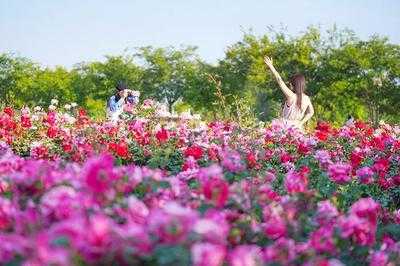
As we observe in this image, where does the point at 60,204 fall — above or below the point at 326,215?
above

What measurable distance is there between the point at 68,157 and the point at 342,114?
41899 millimetres

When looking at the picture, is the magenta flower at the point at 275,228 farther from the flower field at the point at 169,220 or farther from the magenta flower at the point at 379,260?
the magenta flower at the point at 379,260

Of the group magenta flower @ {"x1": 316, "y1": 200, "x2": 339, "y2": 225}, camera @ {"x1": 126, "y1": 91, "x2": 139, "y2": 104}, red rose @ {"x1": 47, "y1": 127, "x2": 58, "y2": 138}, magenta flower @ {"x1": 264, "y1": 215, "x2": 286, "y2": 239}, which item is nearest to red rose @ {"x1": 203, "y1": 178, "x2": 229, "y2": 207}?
magenta flower @ {"x1": 264, "y1": 215, "x2": 286, "y2": 239}

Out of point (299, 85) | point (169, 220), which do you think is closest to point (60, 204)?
point (169, 220)

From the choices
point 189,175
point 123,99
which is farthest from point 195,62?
point 189,175

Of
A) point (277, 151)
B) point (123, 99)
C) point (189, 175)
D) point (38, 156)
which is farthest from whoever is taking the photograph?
point (123, 99)

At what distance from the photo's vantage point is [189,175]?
3.17m

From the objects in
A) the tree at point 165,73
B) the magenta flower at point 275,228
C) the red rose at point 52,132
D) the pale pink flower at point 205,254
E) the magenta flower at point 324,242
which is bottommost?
the tree at point 165,73

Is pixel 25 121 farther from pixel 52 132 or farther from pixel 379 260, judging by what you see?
pixel 379 260

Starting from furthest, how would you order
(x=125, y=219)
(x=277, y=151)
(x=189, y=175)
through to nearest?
(x=277, y=151), (x=189, y=175), (x=125, y=219)

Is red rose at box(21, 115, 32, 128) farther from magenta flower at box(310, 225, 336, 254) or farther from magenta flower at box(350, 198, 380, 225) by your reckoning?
magenta flower at box(310, 225, 336, 254)

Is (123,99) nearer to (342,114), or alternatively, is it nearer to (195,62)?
(342,114)

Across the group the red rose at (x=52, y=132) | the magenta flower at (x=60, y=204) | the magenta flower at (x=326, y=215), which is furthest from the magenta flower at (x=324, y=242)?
the red rose at (x=52, y=132)

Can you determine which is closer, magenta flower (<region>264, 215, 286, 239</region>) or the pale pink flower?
the pale pink flower
